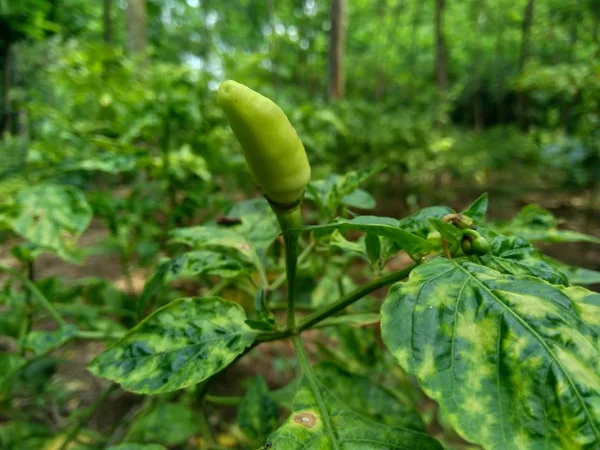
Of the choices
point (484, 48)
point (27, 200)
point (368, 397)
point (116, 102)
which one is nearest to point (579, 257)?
point (368, 397)

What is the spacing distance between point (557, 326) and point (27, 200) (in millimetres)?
1011

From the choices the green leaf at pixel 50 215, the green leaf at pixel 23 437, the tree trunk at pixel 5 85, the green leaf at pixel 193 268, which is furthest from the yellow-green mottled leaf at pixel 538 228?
the tree trunk at pixel 5 85

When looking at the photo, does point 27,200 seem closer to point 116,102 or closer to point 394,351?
point 116,102

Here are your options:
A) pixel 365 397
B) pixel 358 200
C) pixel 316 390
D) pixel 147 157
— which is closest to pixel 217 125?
pixel 147 157

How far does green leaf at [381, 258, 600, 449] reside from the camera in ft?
Answer: 1.20

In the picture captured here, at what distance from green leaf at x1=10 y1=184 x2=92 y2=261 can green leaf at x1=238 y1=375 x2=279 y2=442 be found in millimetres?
511

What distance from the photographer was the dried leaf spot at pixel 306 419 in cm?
51

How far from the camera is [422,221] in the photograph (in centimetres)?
59

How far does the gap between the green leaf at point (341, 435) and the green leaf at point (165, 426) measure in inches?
21.6

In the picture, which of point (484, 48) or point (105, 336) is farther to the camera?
point (484, 48)

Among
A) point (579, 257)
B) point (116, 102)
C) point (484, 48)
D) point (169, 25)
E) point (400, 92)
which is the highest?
point (169, 25)

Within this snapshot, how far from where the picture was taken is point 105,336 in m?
0.96

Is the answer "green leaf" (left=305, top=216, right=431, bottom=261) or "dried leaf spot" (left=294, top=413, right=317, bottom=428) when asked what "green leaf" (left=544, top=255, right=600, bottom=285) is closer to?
"green leaf" (left=305, top=216, right=431, bottom=261)

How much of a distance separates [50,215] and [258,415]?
612 millimetres
